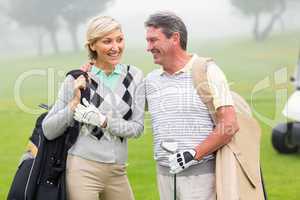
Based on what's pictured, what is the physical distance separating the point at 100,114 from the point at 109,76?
0.18 metres

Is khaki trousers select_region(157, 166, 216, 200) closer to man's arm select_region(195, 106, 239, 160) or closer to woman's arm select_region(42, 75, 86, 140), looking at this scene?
man's arm select_region(195, 106, 239, 160)

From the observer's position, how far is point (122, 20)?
1535 centimetres

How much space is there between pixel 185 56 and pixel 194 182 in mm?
482

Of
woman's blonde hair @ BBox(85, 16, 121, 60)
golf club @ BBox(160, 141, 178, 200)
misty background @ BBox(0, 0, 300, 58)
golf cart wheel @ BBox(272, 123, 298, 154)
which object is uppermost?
misty background @ BBox(0, 0, 300, 58)

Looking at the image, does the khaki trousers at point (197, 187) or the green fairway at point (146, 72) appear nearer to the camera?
the khaki trousers at point (197, 187)

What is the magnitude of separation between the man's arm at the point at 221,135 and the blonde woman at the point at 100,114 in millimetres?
292

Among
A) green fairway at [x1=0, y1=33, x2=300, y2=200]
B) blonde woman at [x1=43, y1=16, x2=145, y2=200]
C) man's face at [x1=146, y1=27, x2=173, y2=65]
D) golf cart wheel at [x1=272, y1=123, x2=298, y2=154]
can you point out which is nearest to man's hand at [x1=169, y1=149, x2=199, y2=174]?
blonde woman at [x1=43, y1=16, x2=145, y2=200]

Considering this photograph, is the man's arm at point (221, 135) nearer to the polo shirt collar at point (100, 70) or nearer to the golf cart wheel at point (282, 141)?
the polo shirt collar at point (100, 70)

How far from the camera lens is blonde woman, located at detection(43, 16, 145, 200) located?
8.40 ft

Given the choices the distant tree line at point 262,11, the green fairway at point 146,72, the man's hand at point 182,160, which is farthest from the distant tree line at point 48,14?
the man's hand at point 182,160

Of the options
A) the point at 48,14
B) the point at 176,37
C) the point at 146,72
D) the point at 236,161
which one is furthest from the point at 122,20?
the point at 236,161

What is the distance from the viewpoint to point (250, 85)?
14.2 metres

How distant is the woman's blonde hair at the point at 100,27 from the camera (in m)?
2.57

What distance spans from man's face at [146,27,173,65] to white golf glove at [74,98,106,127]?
304 mm
